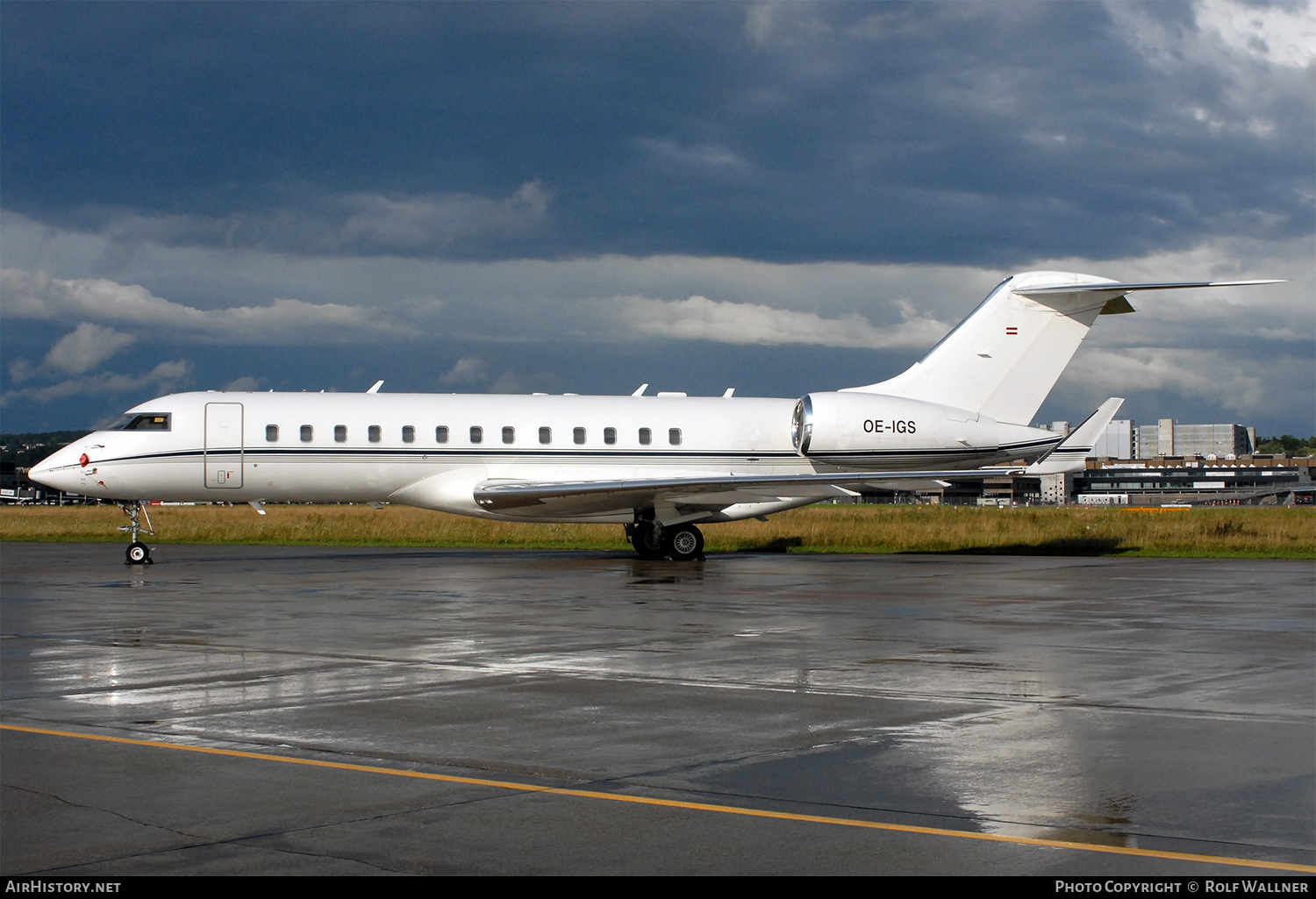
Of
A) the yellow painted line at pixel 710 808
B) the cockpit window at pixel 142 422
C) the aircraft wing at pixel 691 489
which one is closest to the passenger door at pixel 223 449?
the cockpit window at pixel 142 422

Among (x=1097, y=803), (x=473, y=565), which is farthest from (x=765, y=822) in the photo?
(x=473, y=565)

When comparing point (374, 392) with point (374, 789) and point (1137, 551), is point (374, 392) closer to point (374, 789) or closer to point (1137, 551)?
point (1137, 551)

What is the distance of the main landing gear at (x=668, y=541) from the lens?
26.2m

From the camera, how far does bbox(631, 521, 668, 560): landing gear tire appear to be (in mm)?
27016

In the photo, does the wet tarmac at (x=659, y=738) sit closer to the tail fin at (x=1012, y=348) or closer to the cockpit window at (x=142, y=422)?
the cockpit window at (x=142, y=422)

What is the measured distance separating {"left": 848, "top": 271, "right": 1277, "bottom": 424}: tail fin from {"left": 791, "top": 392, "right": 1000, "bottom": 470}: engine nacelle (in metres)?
0.51

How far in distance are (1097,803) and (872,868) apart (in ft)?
5.45

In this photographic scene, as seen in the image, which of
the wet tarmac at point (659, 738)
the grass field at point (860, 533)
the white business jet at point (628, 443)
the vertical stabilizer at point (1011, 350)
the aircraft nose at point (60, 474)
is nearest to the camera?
the wet tarmac at point (659, 738)

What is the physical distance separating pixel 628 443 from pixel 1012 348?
29.4ft

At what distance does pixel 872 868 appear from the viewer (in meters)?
5.02

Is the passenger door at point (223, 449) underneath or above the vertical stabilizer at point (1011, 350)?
underneath

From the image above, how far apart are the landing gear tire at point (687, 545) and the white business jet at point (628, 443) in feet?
0.13

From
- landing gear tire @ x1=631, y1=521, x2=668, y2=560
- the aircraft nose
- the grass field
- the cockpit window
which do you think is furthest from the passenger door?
the grass field

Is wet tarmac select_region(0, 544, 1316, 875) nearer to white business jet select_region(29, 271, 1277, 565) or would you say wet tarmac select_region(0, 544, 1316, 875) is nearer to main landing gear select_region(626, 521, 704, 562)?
white business jet select_region(29, 271, 1277, 565)
